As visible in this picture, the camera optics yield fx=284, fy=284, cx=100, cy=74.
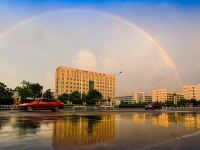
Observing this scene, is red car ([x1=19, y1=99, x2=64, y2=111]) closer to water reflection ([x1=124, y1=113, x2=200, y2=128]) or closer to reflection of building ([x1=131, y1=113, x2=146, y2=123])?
reflection of building ([x1=131, y1=113, x2=146, y2=123])

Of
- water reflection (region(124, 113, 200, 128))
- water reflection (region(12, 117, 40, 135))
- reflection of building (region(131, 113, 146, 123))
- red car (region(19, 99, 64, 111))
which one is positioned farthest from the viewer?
red car (region(19, 99, 64, 111))

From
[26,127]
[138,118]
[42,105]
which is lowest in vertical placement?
[138,118]

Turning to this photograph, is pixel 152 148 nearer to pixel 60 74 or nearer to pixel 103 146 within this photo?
pixel 103 146

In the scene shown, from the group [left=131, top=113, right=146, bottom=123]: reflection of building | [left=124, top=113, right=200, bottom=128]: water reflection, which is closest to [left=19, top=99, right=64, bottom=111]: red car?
[left=131, top=113, right=146, bottom=123]: reflection of building

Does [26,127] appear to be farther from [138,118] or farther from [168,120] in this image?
[138,118]

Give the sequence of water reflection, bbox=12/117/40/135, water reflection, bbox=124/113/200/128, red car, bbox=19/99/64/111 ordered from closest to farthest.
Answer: water reflection, bbox=12/117/40/135 → water reflection, bbox=124/113/200/128 → red car, bbox=19/99/64/111

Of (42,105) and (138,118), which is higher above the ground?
(42,105)

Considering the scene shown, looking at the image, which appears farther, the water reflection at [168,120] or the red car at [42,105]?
the red car at [42,105]

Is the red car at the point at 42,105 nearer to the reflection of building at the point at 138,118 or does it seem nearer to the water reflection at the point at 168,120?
the reflection of building at the point at 138,118

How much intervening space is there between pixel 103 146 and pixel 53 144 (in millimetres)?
1393

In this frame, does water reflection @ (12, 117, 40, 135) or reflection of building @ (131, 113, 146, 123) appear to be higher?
water reflection @ (12, 117, 40, 135)

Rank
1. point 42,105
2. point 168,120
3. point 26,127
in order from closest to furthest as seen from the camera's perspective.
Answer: point 26,127 → point 168,120 → point 42,105

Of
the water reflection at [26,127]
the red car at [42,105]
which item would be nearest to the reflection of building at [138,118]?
the water reflection at [26,127]

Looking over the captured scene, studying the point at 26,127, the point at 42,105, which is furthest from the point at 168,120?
the point at 42,105
